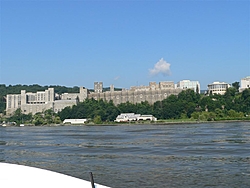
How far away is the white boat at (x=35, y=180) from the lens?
3.46m

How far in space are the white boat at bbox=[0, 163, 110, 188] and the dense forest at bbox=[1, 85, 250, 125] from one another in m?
80.9

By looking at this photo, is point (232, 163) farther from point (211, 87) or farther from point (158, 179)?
point (211, 87)

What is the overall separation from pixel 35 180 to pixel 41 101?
446 feet

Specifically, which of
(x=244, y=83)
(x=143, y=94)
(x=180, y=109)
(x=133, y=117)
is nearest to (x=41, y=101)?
(x=143, y=94)

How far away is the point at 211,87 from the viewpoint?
433 ft

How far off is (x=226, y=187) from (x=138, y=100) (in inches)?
4118

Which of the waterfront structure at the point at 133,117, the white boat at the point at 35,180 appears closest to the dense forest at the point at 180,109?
the waterfront structure at the point at 133,117

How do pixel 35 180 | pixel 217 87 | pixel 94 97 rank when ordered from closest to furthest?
pixel 35 180 → pixel 94 97 → pixel 217 87

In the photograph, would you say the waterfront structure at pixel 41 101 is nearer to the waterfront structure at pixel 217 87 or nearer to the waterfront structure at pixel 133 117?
the waterfront structure at pixel 133 117

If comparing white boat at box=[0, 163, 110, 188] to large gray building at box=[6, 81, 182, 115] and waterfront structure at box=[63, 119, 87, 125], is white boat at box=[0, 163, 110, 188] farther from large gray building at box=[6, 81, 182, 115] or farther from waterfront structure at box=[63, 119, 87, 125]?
large gray building at box=[6, 81, 182, 115]

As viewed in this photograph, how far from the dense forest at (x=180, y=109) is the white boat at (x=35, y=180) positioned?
8090 centimetres

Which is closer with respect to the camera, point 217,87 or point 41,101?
point 217,87

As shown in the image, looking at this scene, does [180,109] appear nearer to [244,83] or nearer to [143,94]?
[143,94]

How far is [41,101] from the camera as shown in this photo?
136125 millimetres
